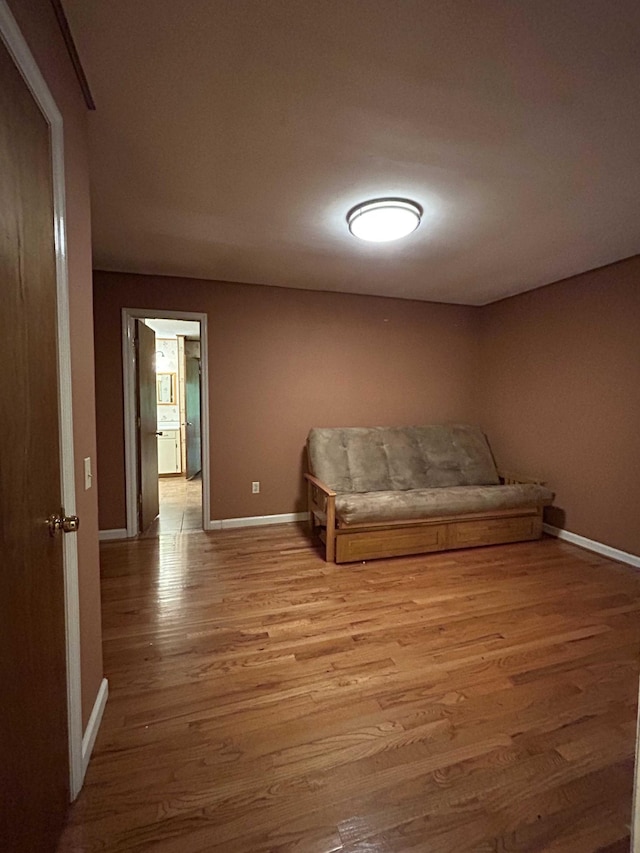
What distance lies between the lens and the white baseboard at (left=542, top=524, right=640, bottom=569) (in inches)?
119

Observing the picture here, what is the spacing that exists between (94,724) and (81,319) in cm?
151

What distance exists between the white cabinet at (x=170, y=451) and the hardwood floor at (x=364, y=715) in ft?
12.7

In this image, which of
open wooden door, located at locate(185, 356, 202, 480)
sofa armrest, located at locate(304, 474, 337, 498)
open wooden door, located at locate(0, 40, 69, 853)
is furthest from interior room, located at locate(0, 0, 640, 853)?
open wooden door, located at locate(185, 356, 202, 480)

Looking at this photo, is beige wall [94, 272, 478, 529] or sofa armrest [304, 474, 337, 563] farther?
beige wall [94, 272, 478, 529]

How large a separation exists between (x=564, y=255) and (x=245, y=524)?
363 centimetres

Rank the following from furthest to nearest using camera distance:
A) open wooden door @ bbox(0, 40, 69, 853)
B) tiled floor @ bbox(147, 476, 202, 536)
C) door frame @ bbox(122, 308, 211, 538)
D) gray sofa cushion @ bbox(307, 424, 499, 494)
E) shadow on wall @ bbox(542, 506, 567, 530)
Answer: tiled floor @ bbox(147, 476, 202, 536) → gray sofa cushion @ bbox(307, 424, 499, 494) → shadow on wall @ bbox(542, 506, 567, 530) → door frame @ bbox(122, 308, 211, 538) → open wooden door @ bbox(0, 40, 69, 853)

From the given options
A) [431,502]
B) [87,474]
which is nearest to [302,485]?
[431,502]

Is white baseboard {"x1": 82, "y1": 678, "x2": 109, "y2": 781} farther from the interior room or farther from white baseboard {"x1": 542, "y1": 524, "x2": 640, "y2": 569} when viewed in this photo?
white baseboard {"x1": 542, "y1": 524, "x2": 640, "y2": 569}

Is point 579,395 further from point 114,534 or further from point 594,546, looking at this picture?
point 114,534

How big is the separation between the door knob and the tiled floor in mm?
2752

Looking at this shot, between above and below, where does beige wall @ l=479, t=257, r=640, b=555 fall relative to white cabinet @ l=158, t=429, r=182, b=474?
above

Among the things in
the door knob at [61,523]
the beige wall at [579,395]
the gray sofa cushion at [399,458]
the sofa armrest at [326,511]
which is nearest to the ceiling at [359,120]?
the beige wall at [579,395]

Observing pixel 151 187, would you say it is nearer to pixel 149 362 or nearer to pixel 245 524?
pixel 149 362

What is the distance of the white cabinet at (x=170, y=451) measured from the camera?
6445mm
